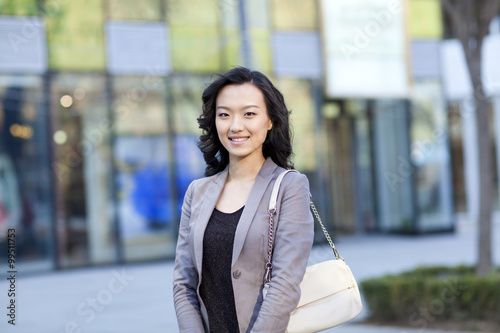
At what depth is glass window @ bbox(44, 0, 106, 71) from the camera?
1098 centimetres

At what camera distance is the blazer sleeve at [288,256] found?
198 cm

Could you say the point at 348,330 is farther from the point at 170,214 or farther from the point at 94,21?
the point at 94,21

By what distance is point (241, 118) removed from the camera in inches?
85.7

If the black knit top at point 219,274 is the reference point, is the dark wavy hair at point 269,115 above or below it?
above

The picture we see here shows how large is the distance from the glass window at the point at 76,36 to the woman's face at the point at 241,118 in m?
9.59

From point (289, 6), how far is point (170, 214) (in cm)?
503

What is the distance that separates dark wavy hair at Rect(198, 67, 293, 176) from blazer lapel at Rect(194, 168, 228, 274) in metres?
0.12

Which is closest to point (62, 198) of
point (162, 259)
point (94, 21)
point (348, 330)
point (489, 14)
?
point (162, 259)

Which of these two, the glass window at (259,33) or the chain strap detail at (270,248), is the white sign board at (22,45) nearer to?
the glass window at (259,33)

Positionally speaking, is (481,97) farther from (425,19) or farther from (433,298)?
(425,19)

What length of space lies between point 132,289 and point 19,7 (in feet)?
17.5

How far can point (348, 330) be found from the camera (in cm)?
607

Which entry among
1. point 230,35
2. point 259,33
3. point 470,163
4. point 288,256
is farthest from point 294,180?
point 470,163

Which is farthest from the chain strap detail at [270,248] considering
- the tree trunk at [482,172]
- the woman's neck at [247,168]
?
the tree trunk at [482,172]
